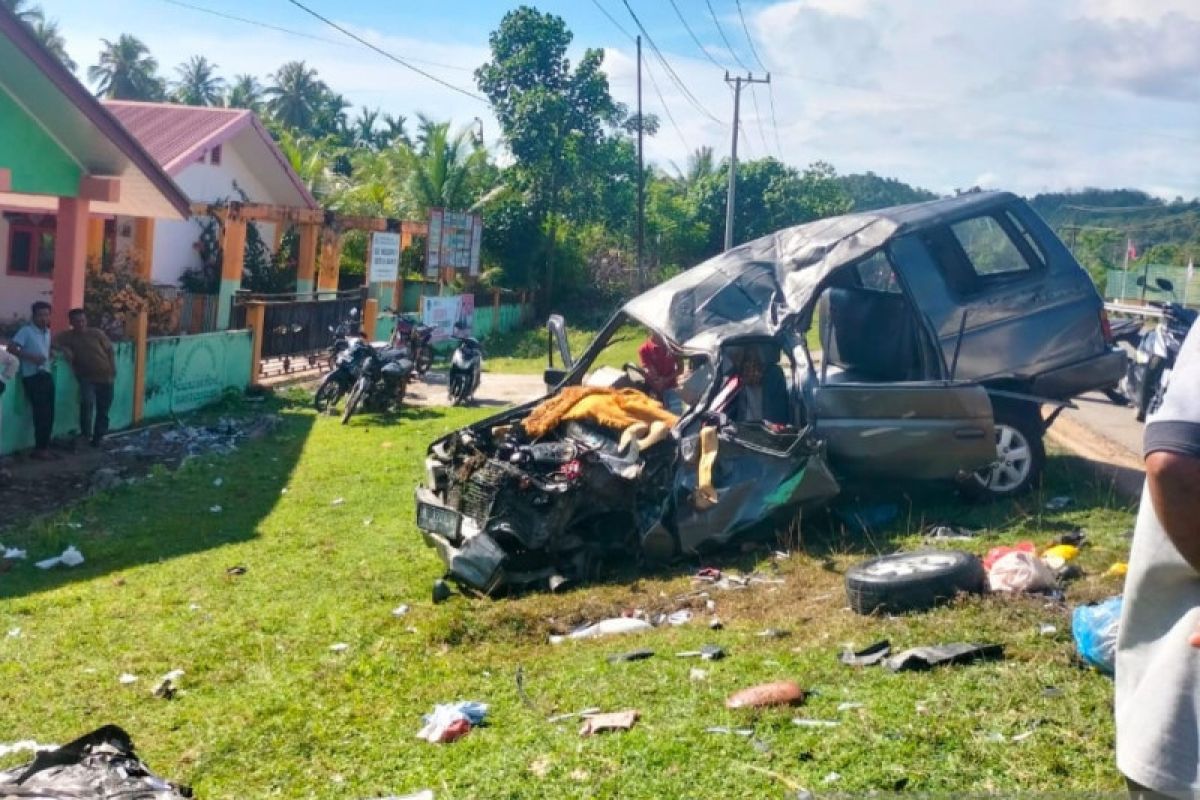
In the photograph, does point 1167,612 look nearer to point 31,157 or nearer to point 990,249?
point 990,249

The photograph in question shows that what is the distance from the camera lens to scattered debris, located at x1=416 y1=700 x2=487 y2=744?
5.30 meters

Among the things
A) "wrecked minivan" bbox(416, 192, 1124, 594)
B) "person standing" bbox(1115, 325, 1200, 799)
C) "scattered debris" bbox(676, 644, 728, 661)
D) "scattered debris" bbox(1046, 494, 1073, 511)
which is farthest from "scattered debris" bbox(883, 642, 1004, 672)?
"scattered debris" bbox(1046, 494, 1073, 511)

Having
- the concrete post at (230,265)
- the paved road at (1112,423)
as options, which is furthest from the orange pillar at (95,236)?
the paved road at (1112,423)

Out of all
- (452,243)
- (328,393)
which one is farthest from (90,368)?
(452,243)

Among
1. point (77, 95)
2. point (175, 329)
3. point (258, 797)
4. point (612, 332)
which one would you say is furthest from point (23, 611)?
point (175, 329)

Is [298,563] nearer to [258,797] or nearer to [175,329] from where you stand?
[258,797]

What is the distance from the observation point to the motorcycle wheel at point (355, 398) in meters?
16.5

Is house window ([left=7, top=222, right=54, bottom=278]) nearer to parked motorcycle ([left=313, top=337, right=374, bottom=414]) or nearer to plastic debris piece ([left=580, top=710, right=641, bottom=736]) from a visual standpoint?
parked motorcycle ([left=313, top=337, right=374, bottom=414])

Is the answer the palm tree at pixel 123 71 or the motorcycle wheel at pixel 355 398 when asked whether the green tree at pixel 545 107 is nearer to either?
the motorcycle wheel at pixel 355 398

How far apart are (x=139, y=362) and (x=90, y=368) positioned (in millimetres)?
1654

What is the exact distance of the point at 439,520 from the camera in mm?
8609

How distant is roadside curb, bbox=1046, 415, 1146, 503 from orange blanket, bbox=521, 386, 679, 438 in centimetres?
343

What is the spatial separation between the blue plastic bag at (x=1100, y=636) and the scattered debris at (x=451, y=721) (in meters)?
2.57

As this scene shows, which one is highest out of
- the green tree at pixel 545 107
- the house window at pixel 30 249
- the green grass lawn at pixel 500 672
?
the green tree at pixel 545 107
